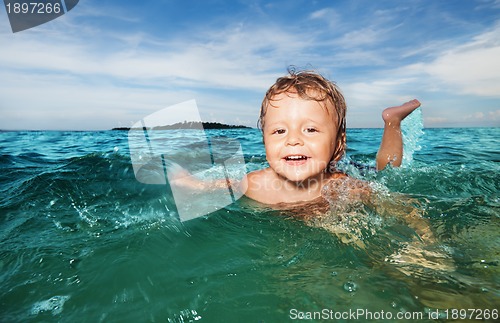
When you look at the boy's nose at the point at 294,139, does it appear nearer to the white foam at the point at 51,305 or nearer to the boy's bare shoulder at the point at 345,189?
the boy's bare shoulder at the point at 345,189

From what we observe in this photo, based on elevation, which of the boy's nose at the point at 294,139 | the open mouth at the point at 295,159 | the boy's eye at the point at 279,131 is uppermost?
the boy's eye at the point at 279,131

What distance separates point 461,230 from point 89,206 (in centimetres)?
356

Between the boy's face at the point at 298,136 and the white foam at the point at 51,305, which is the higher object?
the boy's face at the point at 298,136

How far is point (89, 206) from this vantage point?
3.28 m

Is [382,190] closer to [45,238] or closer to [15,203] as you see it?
[45,238]

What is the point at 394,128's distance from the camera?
3.92m

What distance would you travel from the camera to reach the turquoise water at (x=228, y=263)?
1.50m

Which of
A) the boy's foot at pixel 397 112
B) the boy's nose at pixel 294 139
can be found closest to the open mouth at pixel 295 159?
the boy's nose at pixel 294 139

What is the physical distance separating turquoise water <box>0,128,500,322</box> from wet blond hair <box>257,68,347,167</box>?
90 centimetres

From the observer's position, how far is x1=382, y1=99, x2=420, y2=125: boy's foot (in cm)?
385

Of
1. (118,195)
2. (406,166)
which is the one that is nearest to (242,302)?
(118,195)

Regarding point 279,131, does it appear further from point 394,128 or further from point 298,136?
point 394,128

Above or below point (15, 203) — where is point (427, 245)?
below

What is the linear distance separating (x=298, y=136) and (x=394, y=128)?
1787 millimetres
